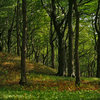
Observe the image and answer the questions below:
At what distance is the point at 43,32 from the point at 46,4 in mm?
13348

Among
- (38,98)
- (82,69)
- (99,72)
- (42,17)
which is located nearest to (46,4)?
(42,17)

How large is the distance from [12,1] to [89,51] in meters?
23.3

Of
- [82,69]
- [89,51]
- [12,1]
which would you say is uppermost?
[12,1]

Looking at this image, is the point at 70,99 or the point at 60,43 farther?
the point at 60,43

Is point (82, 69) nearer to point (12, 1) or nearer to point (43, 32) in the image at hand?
point (43, 32)

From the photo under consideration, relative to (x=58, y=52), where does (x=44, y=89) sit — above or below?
below

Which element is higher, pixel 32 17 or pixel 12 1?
pixel 12 1

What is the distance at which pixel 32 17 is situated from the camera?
25969 mm

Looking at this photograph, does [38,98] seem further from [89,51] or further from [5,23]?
[89,51]

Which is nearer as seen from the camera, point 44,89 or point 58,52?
point 44,89

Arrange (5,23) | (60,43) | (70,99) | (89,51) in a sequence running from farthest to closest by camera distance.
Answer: (89,51) → (5,23) → (60,43) → (70,99)

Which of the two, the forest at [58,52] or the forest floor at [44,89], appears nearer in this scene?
the forest floor at [44,89]

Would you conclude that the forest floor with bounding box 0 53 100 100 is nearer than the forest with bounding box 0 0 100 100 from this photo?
Yes

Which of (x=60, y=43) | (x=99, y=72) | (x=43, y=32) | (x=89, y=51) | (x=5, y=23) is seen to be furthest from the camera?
(x=89, y=51)
